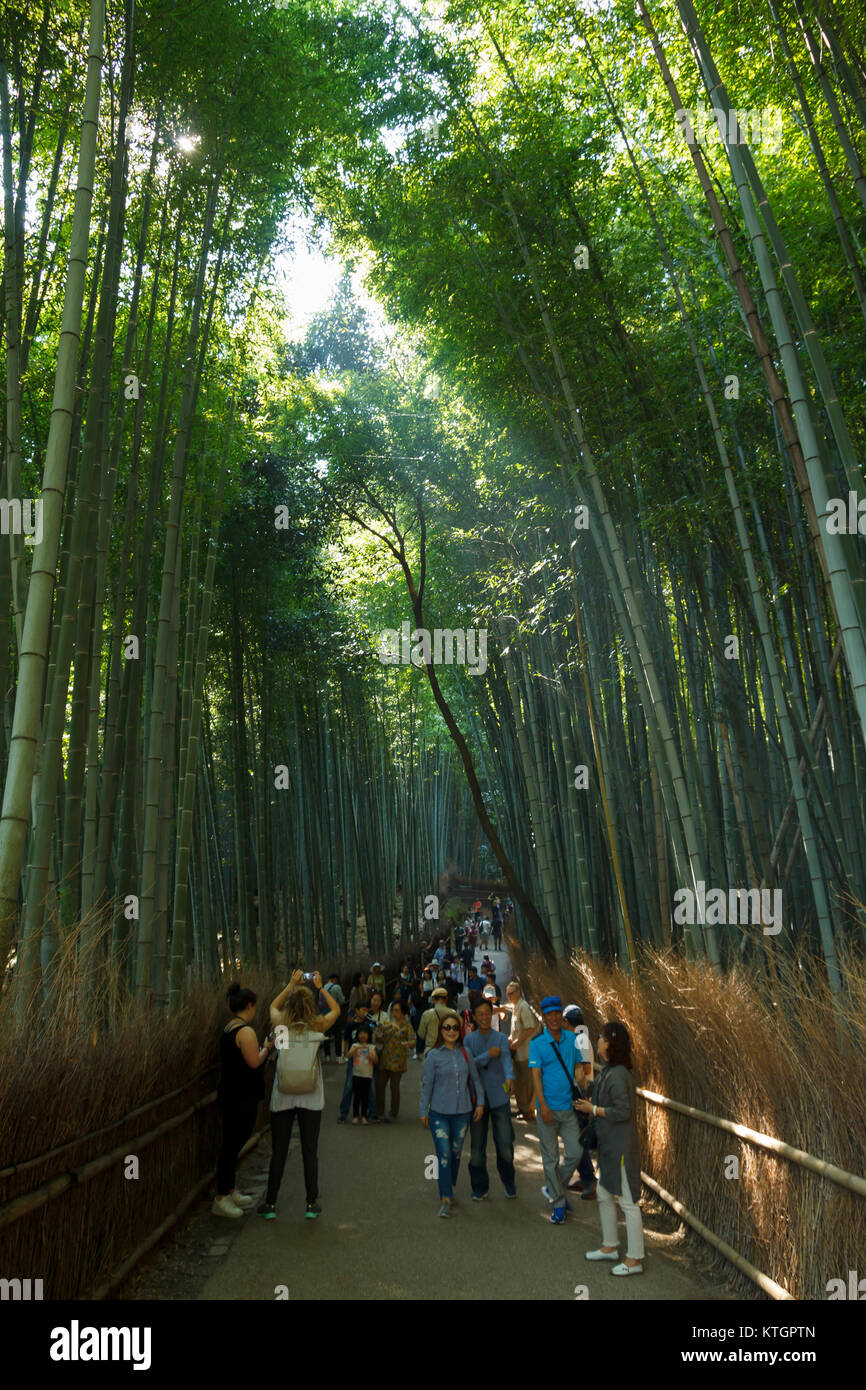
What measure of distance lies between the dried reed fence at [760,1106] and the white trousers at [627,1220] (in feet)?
0.94

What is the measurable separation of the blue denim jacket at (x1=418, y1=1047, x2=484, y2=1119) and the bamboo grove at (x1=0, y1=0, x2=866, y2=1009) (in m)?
1.34

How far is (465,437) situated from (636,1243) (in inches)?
287

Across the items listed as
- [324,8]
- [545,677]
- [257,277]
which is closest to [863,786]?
[545,677]

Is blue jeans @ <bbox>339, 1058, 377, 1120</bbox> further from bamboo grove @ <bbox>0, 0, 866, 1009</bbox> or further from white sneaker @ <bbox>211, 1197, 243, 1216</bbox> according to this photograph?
white sneaker @ <bbox>211, 1197, 243, 1216</bbox>

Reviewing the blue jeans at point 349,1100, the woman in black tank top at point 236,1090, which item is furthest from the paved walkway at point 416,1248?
the blue jeans at point 349,1100

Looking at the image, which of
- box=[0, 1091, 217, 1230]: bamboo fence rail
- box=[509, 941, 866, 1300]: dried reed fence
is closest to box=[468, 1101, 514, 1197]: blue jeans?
box=[509, 941, 866, 1300]: dried reed fence

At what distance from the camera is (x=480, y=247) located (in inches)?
246

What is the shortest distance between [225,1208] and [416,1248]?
36.5 inches

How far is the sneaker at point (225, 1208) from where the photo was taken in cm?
409

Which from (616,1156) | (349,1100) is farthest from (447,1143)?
(349,1100)

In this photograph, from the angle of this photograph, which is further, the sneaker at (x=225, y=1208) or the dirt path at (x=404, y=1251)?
the sneaker at (x=225, y=1208)

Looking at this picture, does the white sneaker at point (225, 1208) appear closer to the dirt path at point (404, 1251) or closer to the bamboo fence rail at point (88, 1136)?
the dirt path at point (404, 1251)

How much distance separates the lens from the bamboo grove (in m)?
3.72

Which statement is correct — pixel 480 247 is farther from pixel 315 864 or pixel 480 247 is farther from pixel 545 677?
pixel 315 864
